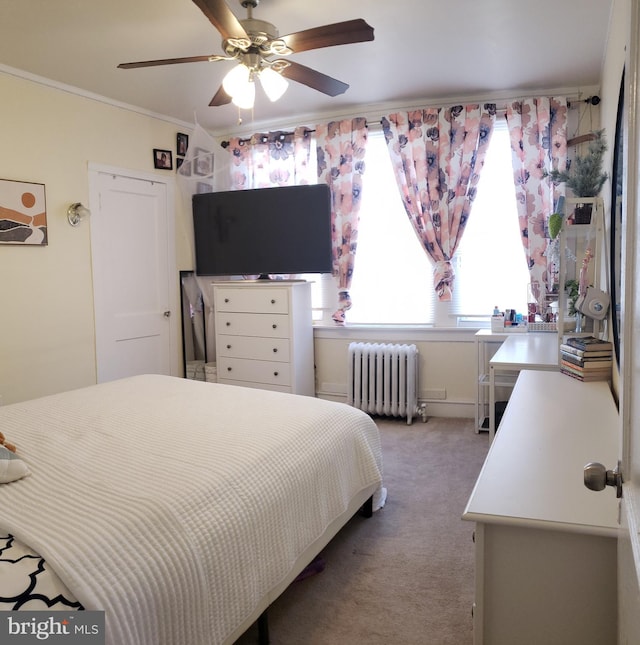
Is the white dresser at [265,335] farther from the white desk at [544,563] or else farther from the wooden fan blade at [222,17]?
the white desk at [544,563]

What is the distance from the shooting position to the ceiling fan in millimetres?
2191

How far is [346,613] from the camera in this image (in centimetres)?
198

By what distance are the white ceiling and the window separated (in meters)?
0.57

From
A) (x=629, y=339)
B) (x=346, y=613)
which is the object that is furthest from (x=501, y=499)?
(x=346, y=613)

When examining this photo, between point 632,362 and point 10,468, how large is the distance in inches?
65.7

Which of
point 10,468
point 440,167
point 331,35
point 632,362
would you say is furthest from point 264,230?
point 632,362

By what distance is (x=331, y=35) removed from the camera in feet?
7.50

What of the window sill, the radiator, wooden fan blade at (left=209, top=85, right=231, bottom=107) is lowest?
the radiator

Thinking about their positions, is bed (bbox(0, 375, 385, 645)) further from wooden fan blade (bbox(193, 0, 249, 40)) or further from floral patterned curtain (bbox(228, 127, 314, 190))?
floral patterned curtain (bbox(228, 127, 314, 190))

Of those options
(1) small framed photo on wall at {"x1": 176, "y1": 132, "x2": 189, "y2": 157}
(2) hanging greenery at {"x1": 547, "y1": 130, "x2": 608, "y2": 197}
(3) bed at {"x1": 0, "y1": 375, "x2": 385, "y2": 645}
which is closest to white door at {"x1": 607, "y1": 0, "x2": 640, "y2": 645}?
(3) bed at {"x1": 0, "y1": 375, "x2": 385, "y2": 645}

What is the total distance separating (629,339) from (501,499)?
0.66 metres

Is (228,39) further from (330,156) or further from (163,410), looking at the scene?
(330,156)

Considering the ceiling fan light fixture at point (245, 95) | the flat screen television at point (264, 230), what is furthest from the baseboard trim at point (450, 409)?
the ceiling fan light fixture at point (245, 95)

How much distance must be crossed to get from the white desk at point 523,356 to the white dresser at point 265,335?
167cm
